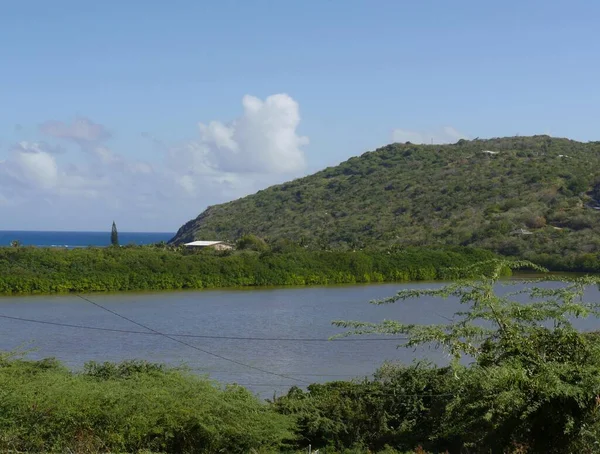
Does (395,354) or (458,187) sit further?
(458,187)

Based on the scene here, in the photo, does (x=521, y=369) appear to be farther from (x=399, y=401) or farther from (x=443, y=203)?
(x=443, y=203)

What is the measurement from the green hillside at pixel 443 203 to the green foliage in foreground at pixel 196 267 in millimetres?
8158

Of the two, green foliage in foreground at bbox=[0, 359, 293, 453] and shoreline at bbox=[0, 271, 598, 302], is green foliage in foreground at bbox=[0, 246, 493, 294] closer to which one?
shoreline at bbox=[0, 271, 598, 302]

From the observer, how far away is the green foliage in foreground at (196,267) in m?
49.6

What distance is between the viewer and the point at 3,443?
37.4 feet

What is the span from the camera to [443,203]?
82.5m

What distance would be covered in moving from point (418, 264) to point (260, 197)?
5735 cm

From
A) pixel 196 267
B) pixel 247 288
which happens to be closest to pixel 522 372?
pixel 247 288

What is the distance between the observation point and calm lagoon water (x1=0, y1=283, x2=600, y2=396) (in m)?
24.3

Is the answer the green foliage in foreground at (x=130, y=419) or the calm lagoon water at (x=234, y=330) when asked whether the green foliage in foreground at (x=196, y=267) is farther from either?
the green foliage in foreground at (x=130, y=419)

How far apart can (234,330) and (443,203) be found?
5342cm

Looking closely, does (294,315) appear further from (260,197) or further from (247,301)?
(260,197)

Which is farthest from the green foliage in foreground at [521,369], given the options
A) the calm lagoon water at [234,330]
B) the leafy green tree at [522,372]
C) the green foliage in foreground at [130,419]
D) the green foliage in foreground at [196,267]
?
the green foliage in foreground at [196,267]

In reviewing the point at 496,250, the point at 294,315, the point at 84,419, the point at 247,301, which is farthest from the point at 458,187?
the point at 84,419
